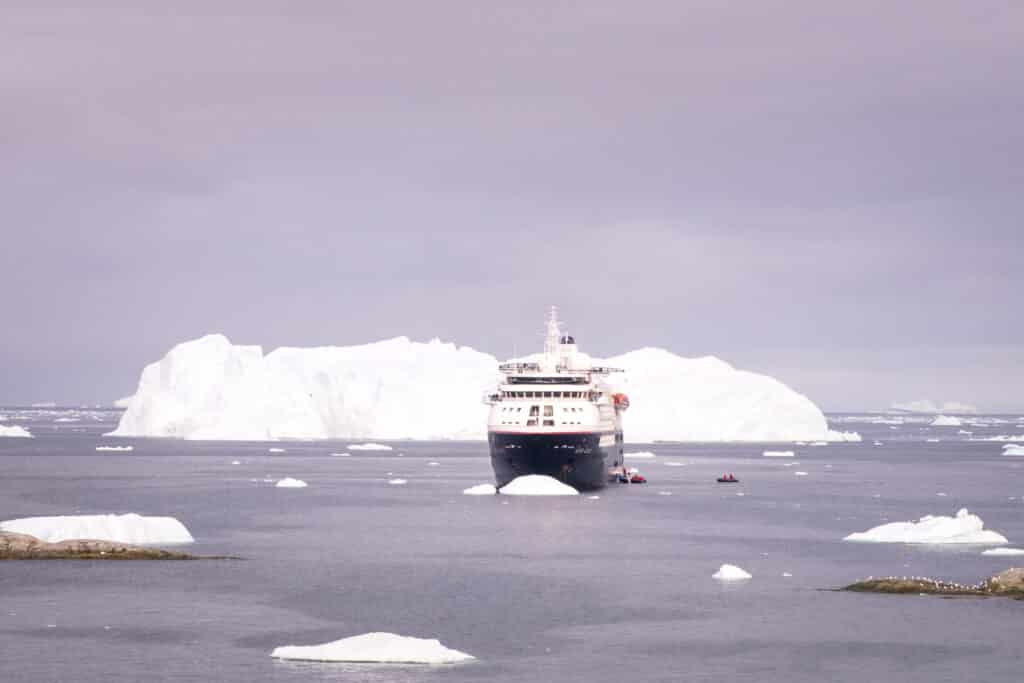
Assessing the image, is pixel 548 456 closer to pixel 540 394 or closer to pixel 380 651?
pixel 540 394

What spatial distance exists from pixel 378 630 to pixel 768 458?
314ft

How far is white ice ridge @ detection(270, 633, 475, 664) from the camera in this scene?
2870 centimetres

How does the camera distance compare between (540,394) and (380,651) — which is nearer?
(380,651)

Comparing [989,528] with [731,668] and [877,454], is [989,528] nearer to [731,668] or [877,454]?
[731,668]

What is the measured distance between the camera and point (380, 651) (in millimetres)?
28891

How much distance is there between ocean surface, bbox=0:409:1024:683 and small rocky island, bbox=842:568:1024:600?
37.8 inches

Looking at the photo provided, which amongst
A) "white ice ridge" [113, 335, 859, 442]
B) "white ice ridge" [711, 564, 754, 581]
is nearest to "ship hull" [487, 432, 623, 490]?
"white ice ridge" [711, 564, 754, 581]

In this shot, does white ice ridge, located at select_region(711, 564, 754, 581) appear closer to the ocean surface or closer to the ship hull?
the ocean surface

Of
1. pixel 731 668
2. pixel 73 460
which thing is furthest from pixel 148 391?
pixel 731 668

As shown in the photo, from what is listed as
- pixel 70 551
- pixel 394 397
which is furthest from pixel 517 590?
pixel 394 397

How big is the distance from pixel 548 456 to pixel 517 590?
115 feet

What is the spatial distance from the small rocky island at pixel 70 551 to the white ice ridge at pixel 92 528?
124 cm

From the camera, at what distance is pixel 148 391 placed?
463ft

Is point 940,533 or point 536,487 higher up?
point 536,487
